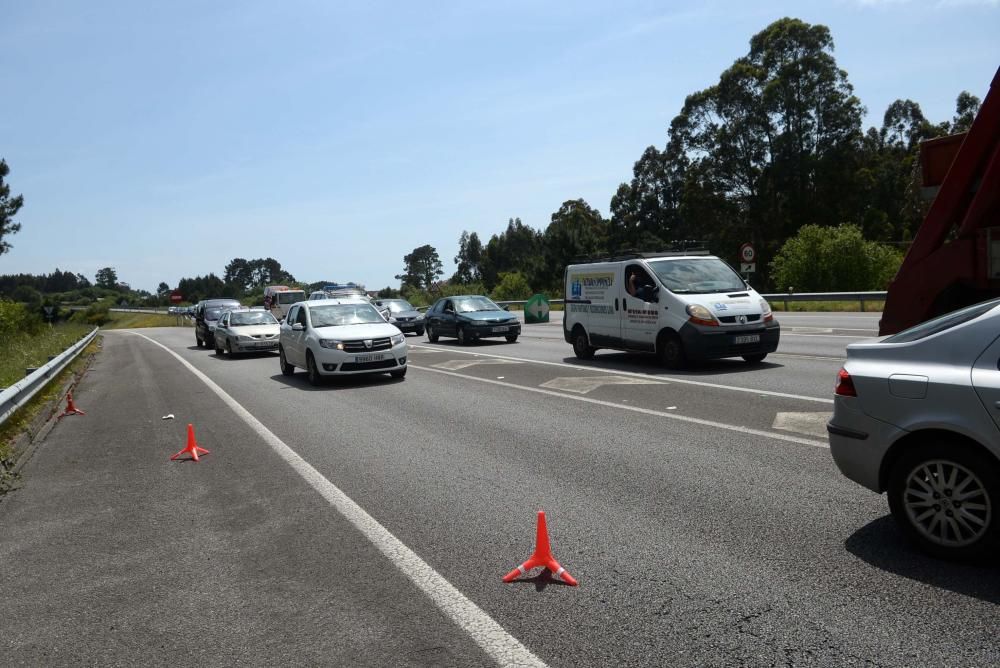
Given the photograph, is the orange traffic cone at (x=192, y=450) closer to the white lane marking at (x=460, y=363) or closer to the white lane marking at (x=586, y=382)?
the white lane marking at (x=586, y=382)

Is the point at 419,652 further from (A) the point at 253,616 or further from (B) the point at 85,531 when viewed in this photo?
(B) the point at 85,531

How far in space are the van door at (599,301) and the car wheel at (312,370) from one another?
5634 mm

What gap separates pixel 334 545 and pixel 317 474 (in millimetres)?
2266

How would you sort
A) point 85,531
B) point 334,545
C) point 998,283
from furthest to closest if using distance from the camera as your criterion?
point 998,283 < point 85,531 < point 334,545

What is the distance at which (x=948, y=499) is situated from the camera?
14.6 feet

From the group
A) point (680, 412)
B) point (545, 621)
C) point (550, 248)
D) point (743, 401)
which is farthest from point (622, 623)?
point (550, 248)

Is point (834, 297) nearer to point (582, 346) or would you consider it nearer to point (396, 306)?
point (396, 306)

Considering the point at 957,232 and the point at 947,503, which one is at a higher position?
the point at 957,232

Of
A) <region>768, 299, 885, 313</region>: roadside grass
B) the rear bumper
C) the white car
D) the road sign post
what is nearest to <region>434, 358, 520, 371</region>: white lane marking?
the white car

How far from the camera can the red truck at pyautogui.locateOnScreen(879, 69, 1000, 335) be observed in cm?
843

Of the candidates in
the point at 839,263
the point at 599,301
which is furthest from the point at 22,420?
the point at 839,263

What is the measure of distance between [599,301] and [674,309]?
8.45 ft

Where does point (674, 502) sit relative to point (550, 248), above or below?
below

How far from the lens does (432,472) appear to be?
24.2ft
